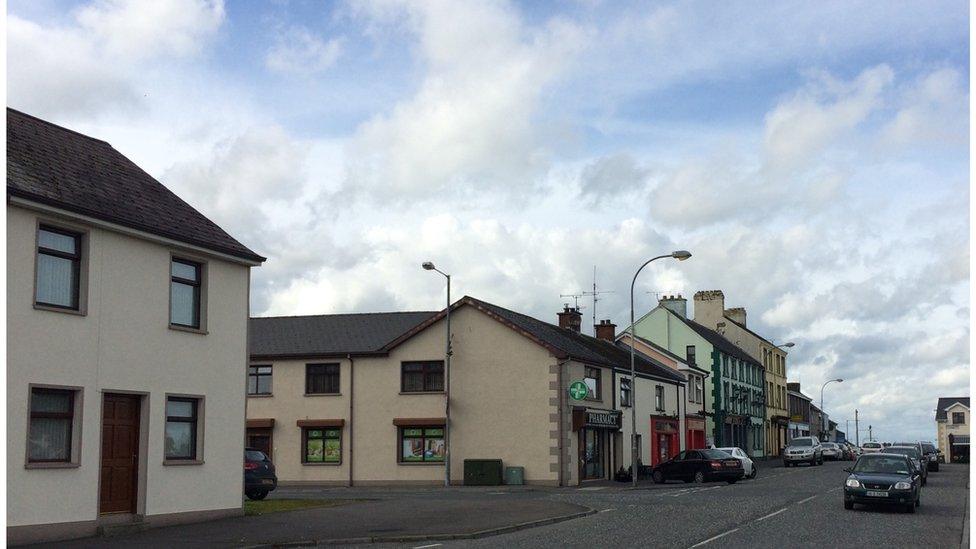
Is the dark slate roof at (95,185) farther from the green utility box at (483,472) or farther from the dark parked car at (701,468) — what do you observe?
the dark parked car at (701,468)

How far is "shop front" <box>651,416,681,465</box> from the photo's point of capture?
55250 millimetres

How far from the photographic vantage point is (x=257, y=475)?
1265 inches

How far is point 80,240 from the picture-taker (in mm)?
20406

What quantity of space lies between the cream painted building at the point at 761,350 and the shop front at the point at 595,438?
43702mm

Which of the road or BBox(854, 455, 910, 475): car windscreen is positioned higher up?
BBox(854, 455, 910, 475): car windscreen

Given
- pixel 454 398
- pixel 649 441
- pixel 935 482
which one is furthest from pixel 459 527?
pixel 649 441

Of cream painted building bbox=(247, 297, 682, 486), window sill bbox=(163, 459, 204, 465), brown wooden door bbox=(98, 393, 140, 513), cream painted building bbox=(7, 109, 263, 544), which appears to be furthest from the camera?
cream painted building bbox=(247, 297, 682, 486)

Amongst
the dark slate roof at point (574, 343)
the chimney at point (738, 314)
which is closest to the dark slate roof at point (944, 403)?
the chimney at point (738, 314)

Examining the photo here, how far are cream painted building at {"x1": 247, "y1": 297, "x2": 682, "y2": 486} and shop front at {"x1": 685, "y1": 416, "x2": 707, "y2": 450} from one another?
1535 centimetres

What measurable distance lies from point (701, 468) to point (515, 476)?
7517 millimetres

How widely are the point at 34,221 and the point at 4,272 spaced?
4.47 ft

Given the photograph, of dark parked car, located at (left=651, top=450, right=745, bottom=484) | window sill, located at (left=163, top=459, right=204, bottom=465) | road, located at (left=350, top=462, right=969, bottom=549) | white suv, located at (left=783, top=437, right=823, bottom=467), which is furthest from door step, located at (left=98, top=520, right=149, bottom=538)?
white suv, located at (left=783, top=437, right=823, bottom=467)

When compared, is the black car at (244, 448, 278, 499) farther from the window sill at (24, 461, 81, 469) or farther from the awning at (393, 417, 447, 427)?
the window sill at (24, 461, 81, 469)

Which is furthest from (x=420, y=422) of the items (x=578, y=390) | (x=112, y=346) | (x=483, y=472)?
(x=112, y=346)
